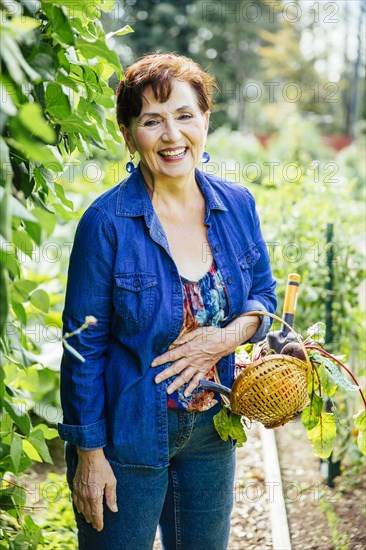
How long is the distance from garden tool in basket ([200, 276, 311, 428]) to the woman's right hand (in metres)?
0.37

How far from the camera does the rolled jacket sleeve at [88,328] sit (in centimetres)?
200

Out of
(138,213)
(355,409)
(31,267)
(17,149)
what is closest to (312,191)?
(355,409)

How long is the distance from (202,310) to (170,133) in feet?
1.73

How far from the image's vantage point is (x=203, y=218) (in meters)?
2.26

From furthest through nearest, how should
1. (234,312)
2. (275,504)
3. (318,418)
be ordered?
(275,504), (318,418), (234,312)

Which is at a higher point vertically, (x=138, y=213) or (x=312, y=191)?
(x=312, y=191)

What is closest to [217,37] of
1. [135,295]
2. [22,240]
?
[135,295]

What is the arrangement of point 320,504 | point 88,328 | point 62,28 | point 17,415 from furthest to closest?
point 320,504 → point 88,328 → point 17,415 → point 62,28

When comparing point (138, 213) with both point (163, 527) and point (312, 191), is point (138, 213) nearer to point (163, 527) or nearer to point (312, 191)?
point (163, 527)

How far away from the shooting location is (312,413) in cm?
236

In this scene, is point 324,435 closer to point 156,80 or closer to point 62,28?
point 156,80

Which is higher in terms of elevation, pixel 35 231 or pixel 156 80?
pixel 156 80

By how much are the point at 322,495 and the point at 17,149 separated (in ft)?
9.70

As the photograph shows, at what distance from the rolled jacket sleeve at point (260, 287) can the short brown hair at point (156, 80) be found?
0.40 metres
